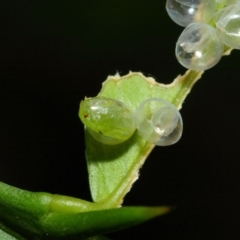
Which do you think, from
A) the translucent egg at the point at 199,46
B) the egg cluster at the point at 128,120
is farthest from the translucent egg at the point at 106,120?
the translucent egg at the point at 199,46

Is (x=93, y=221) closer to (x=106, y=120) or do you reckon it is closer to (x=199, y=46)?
(x=106, y=120)

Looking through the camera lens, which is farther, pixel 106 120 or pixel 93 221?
pixel 106 120

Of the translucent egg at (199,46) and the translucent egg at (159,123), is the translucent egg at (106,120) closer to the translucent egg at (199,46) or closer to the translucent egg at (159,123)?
the translucent egg at (159,123)

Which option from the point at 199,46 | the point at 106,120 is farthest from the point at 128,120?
the point at 199,46

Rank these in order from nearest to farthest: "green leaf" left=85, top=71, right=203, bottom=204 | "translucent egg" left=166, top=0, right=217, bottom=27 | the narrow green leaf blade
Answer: the narrow green leaf blade < "green leaf" left=85, top=71, right=203, bottom=204 < "translucent egg" left=166, top=0, right=217, bottom=27

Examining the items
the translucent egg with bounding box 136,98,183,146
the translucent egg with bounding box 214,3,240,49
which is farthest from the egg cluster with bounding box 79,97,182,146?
the translucent egg with bounding box 214,3,240,49

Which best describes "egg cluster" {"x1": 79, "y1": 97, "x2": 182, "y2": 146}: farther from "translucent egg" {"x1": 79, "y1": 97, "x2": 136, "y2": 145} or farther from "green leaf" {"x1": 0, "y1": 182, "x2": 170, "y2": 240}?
"green leaf" {"x1": 0, "y1": 182, "x2": 170, "y2": 240}

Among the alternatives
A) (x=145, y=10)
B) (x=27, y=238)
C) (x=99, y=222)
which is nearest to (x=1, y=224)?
(x=27, y=238)
